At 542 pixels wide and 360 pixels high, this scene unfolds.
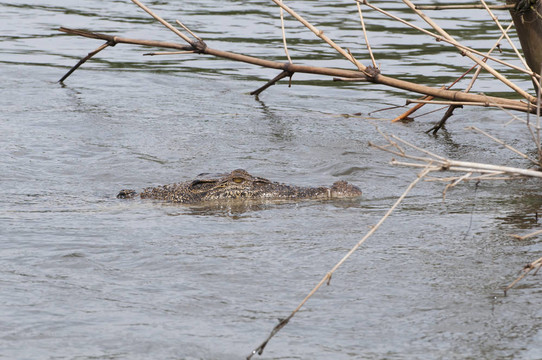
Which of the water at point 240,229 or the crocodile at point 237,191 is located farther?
the crocodile at point 237,191

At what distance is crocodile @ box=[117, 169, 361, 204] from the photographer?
7.59 meters

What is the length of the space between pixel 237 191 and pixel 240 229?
1157 mm

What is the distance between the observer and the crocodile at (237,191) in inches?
299

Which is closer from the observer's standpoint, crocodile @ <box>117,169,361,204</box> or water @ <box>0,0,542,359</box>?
water @ <box>0,0,542,359</box>

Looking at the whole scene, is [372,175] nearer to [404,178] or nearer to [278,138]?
[404,178]

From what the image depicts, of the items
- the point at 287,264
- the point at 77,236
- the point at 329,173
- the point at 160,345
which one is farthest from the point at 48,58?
the point at 160,345

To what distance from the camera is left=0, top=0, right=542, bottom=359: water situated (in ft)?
14.9

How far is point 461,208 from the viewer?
23.6 feet

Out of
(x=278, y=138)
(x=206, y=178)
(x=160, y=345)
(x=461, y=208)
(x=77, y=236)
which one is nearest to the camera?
(x=160, y=345)

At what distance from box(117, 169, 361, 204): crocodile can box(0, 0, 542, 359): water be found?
0.18 meters

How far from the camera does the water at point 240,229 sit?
4.53m

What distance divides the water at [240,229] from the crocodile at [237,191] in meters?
0.18

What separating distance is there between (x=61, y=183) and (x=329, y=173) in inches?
105

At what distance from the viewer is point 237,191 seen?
7754 millimetres
